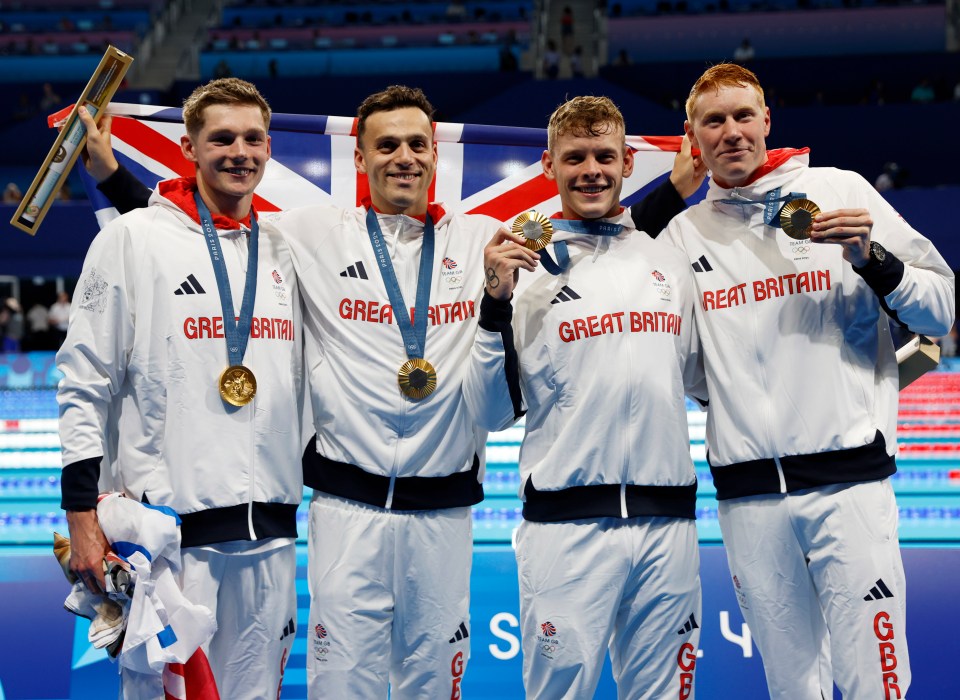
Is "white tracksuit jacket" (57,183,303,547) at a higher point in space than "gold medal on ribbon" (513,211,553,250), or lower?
lower

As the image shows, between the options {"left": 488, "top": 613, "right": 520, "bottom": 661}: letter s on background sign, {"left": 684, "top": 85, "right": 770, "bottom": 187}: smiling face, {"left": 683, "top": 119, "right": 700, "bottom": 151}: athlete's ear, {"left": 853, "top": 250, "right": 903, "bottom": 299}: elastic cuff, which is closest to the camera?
{"left": 853, "top": 250, "right": 903, "bottom": 299}: elastic cuff

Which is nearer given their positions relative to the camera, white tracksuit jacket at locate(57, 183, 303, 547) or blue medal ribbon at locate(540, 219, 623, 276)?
white tracksuit jacket at locate(57, 183, 303, 547)

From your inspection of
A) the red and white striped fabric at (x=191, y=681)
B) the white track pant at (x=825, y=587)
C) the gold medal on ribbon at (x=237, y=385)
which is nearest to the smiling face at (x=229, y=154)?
the gold medal on ribbon at (x=237, y=385)

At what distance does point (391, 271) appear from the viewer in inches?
114

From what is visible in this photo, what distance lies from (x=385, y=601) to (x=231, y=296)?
3.19 ft

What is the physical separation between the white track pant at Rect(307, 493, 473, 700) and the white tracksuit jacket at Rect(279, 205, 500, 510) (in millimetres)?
70

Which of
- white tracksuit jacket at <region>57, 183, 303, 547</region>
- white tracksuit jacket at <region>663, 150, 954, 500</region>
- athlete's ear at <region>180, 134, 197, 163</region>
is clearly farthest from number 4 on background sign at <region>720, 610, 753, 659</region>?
athlete's ear at <region>180, 134, 197, 163</region>

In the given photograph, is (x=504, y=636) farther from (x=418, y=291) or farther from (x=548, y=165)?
(x=548, y=165)

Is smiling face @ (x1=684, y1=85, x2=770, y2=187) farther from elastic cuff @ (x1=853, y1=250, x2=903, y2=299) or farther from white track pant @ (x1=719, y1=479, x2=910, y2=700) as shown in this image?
white track pant @ (x1=719, y1=479, x2=910, y2=700)

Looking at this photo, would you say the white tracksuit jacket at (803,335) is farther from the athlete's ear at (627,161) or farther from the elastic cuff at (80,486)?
the elastic cuff at (80,486)

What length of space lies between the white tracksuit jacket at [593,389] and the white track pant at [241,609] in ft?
2.48

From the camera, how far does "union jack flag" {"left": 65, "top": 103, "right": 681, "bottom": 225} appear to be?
382 cm

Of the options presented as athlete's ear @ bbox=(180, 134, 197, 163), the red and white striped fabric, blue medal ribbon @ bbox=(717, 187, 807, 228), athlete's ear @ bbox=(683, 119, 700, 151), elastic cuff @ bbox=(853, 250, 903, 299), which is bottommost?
the red and white striped fabric

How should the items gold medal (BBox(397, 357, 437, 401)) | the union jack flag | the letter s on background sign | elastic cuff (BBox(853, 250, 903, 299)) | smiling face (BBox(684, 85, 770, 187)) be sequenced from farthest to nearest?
the letter s on background sign < the union jack flag < smiling face (BBox(684, 85, 770, 187)) < gold medal (BBox(397, 357, 437, 401)) < elastic cuff (BBox(853, 250, 903, 299))
